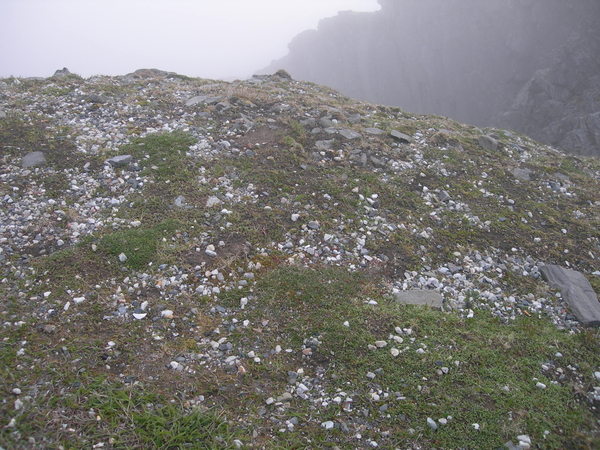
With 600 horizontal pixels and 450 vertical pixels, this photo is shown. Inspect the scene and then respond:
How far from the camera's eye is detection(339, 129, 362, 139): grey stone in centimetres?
1259

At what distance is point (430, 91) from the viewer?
86750 millimetres

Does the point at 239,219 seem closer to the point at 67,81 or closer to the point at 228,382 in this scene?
the point at 228,382

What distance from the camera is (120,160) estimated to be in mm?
9633

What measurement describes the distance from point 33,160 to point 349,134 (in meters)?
10.1

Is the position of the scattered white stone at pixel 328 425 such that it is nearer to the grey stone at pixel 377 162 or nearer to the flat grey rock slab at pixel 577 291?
the flat grey rock slab at pixel 577 291

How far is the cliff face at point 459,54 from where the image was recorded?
2208 inches

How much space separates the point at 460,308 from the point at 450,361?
1.72m

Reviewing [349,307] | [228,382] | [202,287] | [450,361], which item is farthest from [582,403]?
[202,287]

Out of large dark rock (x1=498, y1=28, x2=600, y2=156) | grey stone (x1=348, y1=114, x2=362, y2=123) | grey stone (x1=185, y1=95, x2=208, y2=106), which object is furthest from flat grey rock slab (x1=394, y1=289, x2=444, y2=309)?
large dark rock (x1=498, y1=28, x2=600, y2=156)

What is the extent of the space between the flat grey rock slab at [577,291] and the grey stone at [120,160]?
37.8ft

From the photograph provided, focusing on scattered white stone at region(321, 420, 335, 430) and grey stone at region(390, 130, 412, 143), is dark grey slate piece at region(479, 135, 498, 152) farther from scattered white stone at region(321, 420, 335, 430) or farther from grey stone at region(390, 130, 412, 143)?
scattered white stone at region(321, 420, 335, 430)

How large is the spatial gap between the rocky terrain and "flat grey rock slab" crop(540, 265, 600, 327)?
0.15 meters

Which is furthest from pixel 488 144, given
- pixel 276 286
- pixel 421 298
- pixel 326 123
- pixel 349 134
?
pixel 276 286

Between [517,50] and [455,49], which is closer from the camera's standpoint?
[517,50]
